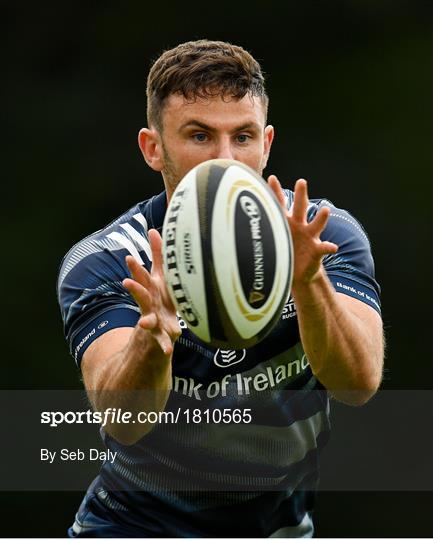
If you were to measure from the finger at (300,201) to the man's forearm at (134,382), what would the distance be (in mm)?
588

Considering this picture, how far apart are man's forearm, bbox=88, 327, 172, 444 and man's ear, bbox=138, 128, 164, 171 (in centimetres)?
98

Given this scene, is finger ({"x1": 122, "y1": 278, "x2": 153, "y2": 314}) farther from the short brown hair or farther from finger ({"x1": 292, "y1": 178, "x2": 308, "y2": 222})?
the short brown hair

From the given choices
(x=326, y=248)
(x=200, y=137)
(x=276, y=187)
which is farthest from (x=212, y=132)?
(x=326, y=248)

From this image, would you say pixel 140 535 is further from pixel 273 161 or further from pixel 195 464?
pixel 273 161

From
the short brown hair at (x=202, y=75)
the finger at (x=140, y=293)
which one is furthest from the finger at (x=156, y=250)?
the short brown hair at (x=202, y=75)

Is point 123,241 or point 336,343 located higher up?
point 123,241

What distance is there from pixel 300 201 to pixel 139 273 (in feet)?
1.77

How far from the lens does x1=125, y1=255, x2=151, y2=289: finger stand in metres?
3.66

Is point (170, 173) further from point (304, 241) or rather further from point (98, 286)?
point (304, 241)

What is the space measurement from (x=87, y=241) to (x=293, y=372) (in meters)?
0.93

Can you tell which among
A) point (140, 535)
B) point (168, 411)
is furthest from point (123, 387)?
point (140, 535)

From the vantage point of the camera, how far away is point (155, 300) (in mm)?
3697

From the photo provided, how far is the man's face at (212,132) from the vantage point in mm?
4418

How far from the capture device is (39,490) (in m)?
8.98
